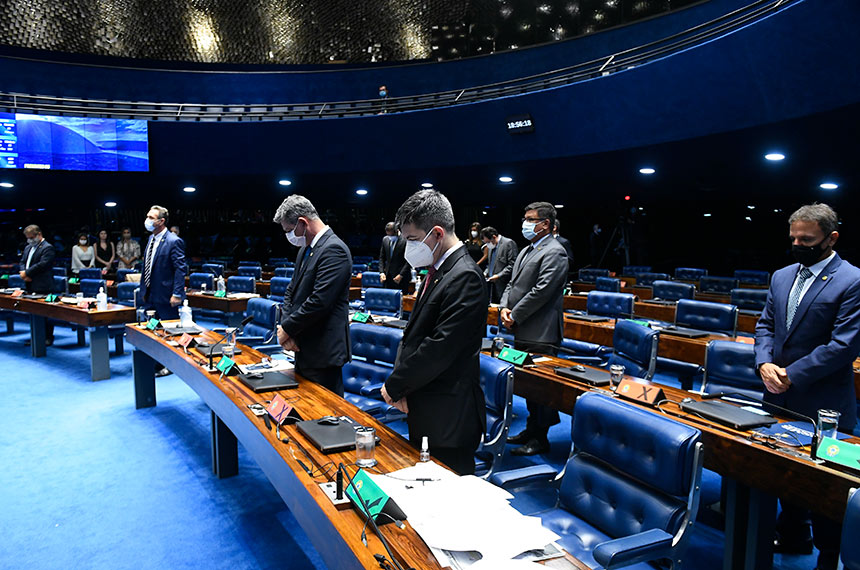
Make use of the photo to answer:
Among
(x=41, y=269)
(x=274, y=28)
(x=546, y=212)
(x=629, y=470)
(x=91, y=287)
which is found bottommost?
(x=629, y=470)

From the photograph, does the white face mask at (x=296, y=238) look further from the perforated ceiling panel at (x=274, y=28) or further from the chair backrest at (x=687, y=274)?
the perforated ceiling panel at (x=274, y=28)

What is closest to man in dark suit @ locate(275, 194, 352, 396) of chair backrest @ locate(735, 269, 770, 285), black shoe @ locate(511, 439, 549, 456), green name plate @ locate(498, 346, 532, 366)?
green name plate @ locate(498, 346, 532, 366)

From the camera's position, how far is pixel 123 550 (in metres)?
2.52

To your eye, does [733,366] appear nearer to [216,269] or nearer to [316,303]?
[316,303]

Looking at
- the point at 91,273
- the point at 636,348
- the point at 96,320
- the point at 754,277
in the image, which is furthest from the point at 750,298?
the point at 91,273

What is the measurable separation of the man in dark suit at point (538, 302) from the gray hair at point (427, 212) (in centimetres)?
177

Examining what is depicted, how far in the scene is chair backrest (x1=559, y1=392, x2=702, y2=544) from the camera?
1.61m

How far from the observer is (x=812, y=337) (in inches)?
94.0

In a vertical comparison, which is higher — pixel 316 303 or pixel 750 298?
pixel 316 303

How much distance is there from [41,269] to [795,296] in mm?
8161

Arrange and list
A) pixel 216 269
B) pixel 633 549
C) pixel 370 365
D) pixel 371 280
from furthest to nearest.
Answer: pixel 216 269
pixel 371 280
pixel 370 365
pixel 633 549

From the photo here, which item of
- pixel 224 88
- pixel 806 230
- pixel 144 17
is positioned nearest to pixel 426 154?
pixel 224 88

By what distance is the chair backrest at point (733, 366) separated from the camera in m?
3.04

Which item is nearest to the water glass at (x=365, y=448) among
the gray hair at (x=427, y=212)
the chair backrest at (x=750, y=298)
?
the gray hair at (x=427, y=212)
